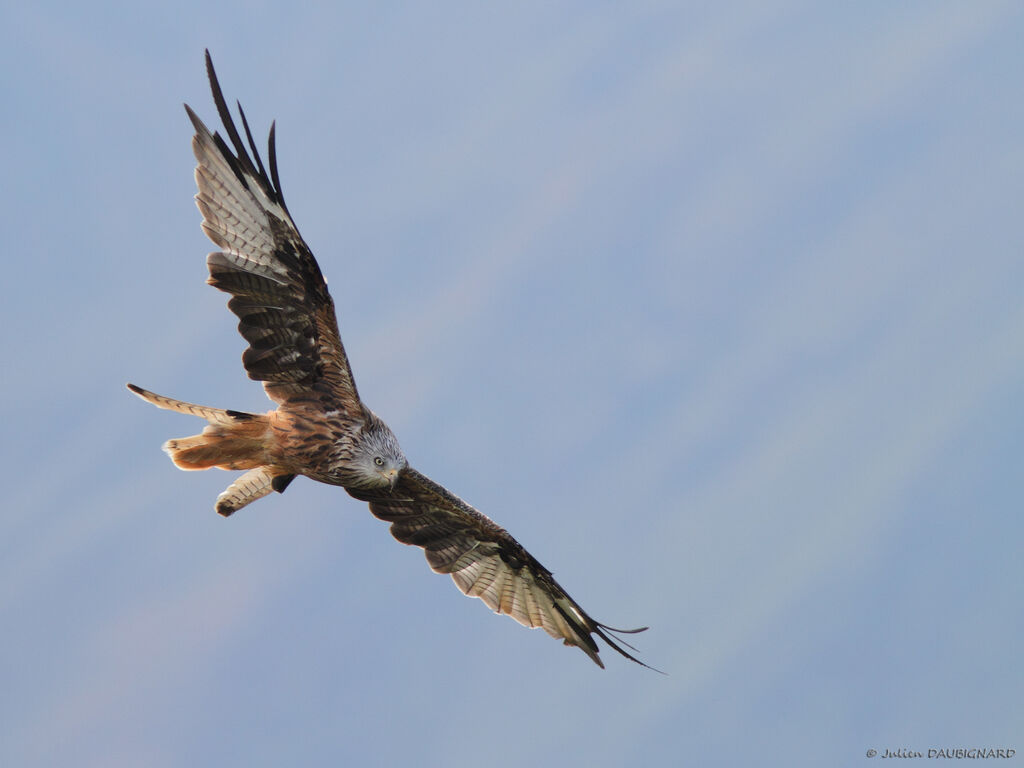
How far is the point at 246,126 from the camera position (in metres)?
9.46

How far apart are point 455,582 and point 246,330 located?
3802 millimetres

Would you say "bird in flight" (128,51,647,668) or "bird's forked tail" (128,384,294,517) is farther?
"bird's forked tail" (128,384,294,517)

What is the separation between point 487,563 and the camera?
12.4m

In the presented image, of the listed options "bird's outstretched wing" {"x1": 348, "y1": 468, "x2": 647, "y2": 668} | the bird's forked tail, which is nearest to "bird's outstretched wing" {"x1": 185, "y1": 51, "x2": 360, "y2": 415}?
the bird's forked tail

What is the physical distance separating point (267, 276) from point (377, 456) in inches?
71.9

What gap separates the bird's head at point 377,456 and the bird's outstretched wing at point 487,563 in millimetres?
1402

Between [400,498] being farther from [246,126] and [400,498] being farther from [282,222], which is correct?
[246,126]

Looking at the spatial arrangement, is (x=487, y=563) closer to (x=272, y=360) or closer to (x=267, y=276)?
(x=272, y=360)

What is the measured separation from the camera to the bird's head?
397 inches

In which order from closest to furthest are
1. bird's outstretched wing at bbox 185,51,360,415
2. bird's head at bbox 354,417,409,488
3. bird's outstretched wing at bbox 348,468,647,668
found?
bird's outstretched wing at bbox 185,51,360,415 → bird's head at bbox 354,417,409,488 → bird's outstretched wing at bbox 348,468,647,668

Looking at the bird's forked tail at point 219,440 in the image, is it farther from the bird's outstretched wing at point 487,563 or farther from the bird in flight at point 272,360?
the bird's outstretched wing at point 487,563

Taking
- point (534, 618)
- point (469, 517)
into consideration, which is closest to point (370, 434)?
point (469, 517)

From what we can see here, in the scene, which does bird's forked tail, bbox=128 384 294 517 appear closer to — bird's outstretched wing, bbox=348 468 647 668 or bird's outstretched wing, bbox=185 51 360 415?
bird's outstretched wing, bbox=185 51 360 415

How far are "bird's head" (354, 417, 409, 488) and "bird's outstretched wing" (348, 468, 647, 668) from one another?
4.60 feet
